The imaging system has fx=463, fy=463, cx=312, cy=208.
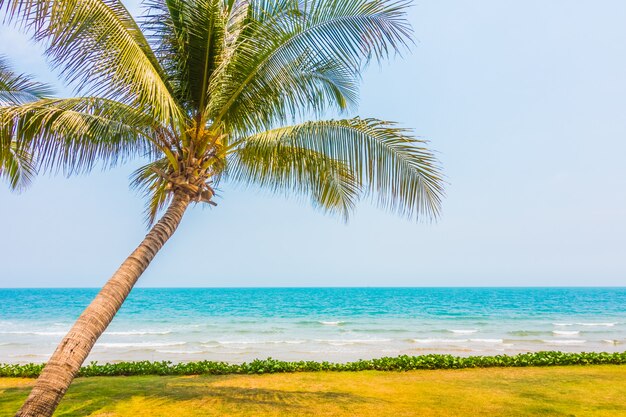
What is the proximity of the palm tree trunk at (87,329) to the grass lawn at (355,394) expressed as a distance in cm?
236

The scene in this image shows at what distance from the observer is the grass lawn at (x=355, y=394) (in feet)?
20.8

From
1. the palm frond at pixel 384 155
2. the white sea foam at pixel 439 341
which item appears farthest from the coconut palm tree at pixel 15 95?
the white sea foam at pixel 439 341

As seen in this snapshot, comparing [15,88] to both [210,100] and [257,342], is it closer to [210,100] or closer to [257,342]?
[210,100]

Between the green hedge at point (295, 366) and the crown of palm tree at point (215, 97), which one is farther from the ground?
the crown of palm tree at point (215, 97)

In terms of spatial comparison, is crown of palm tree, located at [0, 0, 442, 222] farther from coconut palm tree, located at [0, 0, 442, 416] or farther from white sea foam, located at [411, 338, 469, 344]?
white sea foam, located at [411, 338, 469, 344]

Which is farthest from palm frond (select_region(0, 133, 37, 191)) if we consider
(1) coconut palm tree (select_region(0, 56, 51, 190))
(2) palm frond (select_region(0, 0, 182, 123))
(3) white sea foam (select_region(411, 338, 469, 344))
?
(3) white sea foam (select_region(411, 338, 469, 344))

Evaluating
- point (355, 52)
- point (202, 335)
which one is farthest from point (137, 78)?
point (202, 335)

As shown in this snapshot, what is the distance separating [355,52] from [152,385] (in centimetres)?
660

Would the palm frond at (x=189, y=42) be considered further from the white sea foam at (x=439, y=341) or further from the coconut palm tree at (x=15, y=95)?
the white sea foam at (x=439, y=341)

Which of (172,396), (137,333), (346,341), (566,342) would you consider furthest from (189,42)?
(137,333)

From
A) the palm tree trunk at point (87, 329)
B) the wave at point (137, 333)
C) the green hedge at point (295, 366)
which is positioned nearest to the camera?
the palm tree trunk at point (87, 329)

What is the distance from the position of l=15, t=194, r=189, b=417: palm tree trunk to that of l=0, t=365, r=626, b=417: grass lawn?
236cm

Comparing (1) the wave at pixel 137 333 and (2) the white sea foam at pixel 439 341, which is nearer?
(2) the white sea foam at pixel 439 341

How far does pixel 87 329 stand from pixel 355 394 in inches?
179
